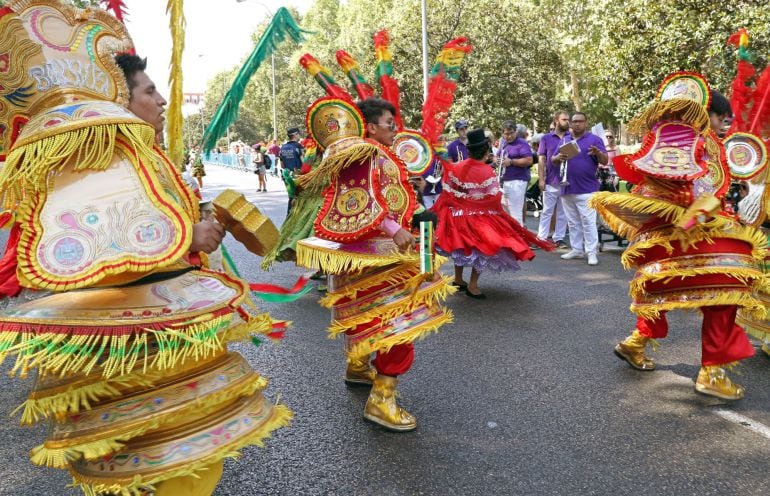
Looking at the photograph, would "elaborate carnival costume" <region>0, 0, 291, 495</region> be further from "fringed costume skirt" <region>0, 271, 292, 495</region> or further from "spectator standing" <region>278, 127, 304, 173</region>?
"spectator standing" <region>278, 127, 304, 173</region>

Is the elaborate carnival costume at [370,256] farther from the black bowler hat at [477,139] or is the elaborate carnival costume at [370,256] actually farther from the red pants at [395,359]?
the black bowler hat at [477,139]

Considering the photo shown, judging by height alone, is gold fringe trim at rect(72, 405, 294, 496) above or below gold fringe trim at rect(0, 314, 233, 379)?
below

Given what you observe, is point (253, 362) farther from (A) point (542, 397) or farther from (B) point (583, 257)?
(B) point (583, 257)

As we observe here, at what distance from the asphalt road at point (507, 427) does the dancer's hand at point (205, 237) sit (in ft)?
→ 4.45

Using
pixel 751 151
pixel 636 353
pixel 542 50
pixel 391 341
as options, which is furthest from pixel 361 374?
pixel 542 50

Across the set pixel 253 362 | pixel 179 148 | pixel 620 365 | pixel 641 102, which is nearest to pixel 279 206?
pixel 641 102

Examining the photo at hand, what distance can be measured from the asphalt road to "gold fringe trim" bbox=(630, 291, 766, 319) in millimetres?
483

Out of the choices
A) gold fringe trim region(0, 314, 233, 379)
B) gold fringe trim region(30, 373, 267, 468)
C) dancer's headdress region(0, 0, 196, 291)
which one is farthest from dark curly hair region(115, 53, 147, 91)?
gold fringe trim region(30, 373, 267, 468)

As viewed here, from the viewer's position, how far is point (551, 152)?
27.6 ft

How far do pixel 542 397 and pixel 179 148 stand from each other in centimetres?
254

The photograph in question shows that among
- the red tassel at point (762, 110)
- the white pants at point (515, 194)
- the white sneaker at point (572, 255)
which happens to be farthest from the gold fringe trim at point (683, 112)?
the white pants at point (515, 194)

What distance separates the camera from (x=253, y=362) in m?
4.42

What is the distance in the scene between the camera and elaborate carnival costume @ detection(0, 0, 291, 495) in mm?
1601

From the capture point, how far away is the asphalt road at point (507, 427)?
2670 millimetres
